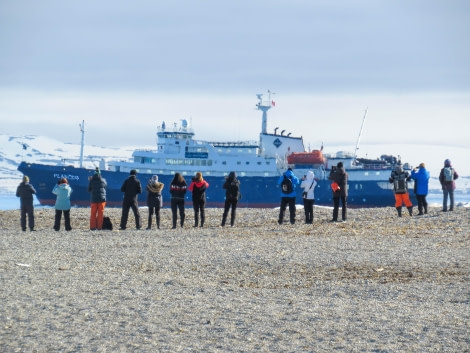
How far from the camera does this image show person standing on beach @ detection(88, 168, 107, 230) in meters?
22.2

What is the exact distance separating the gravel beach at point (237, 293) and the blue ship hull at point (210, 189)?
42.9m

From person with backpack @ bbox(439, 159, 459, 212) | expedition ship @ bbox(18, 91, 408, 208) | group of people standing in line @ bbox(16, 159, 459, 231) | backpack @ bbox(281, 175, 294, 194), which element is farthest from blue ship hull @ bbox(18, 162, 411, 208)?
backpack @ bbox(281, 175, 294, 194)

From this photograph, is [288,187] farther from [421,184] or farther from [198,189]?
[421,184]

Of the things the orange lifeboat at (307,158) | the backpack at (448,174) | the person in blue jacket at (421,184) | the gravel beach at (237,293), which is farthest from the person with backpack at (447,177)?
the orange lifeboat at (307,158)

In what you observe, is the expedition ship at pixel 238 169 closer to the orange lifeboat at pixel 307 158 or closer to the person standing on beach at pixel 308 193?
the orange lifeboat at pixel 307 158

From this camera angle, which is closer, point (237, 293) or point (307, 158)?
point (237, 293)

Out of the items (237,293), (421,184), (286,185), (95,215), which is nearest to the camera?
(237,293)

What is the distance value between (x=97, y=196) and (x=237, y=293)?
1149cm

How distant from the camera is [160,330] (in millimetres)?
8969

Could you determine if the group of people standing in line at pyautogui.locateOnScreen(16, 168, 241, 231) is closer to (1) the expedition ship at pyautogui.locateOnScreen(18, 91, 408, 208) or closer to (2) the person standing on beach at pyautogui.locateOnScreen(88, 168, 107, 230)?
(2) the person standing on beach at pyautogui.locateOnScreen(88, 168, 107, 230)

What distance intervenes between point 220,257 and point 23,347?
766 centimetres

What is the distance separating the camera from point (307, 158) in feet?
222

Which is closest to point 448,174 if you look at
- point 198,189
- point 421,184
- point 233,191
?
point 421,184

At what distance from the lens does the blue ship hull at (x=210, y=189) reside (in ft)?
206
